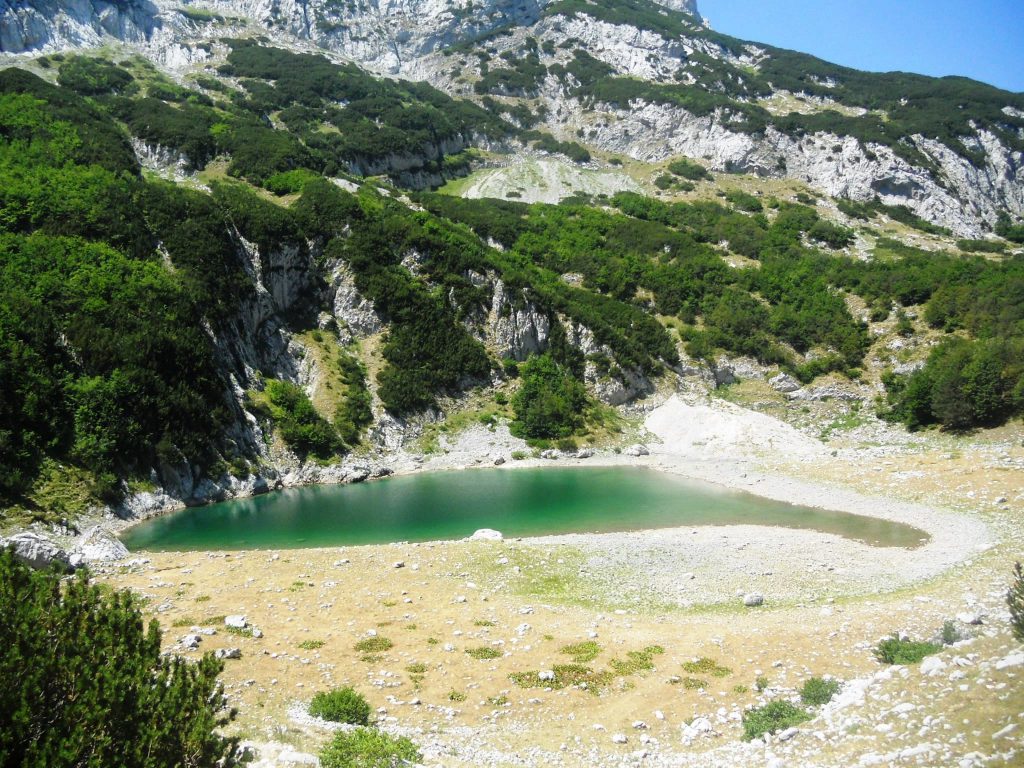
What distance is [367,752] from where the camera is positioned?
8977 millimetres

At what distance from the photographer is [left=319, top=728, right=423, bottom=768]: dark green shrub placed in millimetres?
8719

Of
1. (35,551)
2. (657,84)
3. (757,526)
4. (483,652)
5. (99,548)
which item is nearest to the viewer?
(483,652)

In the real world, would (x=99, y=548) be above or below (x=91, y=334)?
below

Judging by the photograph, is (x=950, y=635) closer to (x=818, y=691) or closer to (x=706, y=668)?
(x=818, y=691)

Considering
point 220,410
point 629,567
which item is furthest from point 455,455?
point 629,567

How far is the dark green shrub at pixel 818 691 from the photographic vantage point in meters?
11.3

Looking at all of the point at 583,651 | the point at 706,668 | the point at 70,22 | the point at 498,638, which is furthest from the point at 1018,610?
the point at 70,22

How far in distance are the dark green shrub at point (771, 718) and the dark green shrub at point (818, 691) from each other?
46 cm

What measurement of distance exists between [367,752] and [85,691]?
4.47 metres

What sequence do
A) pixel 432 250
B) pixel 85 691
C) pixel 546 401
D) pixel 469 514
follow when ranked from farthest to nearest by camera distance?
pixel 432 250 < pixel 546 401 < pixel 469 514 < pixel 85 691

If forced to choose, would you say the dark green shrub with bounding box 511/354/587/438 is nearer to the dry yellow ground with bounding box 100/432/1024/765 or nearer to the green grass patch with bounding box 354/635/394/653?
the dry yellow ground with bounding box 100/432/1024/765

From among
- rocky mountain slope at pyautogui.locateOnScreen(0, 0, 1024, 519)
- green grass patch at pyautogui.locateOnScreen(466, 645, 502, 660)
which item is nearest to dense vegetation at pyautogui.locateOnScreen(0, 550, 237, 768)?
green grass patch at pyautogui.locateOnScreen(466, 645, 502, 660)

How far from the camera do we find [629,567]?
75.2 ft

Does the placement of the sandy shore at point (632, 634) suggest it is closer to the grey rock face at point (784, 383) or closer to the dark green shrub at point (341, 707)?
Result: the dark green shrub at point (341, 707)
